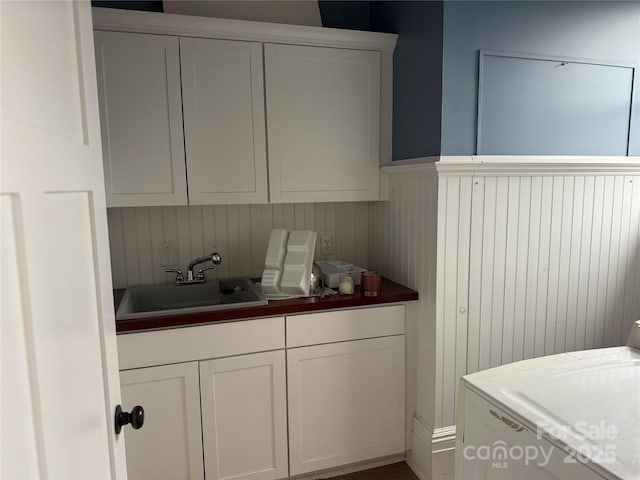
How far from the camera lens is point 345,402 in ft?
7.07

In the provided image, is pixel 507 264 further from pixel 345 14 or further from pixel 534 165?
pixel 345 14

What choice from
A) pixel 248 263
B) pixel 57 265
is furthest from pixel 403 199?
pixel 57 265

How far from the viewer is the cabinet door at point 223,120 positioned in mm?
2088

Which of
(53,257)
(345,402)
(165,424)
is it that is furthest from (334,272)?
(53,257)

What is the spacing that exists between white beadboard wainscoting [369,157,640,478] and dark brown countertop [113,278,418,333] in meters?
0.13

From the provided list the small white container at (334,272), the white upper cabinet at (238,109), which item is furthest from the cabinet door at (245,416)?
the white upper cabinet at (238,109)

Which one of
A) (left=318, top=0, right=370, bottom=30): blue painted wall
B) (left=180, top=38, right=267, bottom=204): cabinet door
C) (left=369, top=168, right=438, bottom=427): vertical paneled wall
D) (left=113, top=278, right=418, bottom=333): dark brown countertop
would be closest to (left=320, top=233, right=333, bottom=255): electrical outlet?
(left=369, top=168, right=438, bottom=427): vertical paneled wall

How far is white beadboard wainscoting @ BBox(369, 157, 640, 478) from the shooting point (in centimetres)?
203

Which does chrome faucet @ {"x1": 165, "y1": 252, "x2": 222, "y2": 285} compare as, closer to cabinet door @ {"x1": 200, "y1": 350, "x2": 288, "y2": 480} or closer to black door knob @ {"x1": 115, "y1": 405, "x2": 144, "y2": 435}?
cabinet door @ {"x1": 200, "y1": 350, "x2": 288, "y2": 480}

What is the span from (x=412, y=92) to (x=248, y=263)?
1.23 metres

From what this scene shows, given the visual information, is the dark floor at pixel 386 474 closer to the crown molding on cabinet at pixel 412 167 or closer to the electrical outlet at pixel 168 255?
the electrical outlet at pixel 168 255

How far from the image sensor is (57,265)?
2.18 ft

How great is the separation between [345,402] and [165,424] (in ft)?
2.64

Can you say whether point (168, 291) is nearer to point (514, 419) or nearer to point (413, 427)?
point (413, 427)
